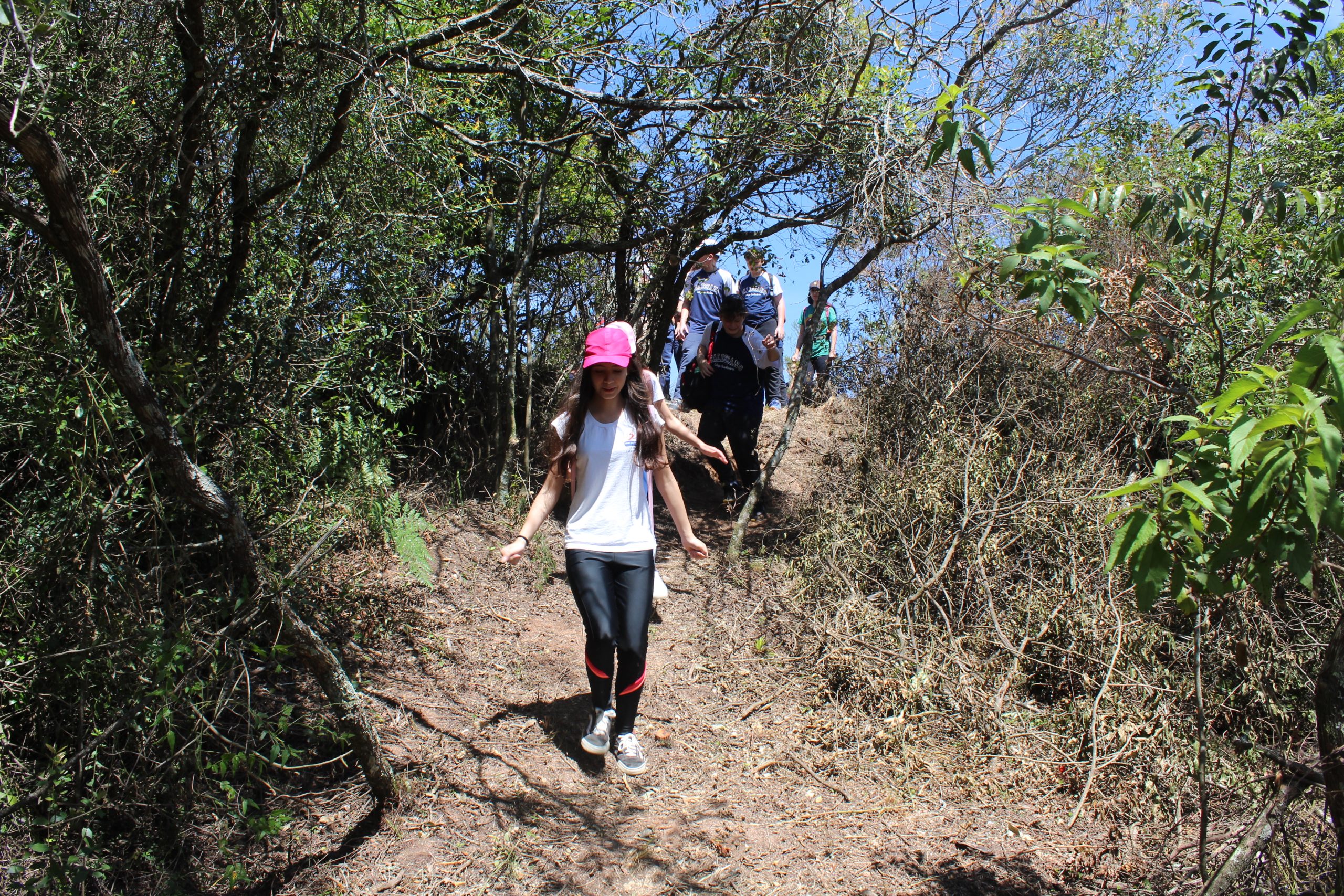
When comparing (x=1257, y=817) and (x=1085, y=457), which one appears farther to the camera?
(x=1085, y=457)

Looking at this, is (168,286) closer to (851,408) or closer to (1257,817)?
(1257,817)

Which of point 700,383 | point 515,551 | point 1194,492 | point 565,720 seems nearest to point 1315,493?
point 1194,492

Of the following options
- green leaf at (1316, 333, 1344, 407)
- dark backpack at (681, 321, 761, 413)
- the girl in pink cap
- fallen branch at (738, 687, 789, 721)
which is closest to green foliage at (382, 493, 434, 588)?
the girl in pink cap

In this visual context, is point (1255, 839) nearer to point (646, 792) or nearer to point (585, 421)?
point (646, 792)

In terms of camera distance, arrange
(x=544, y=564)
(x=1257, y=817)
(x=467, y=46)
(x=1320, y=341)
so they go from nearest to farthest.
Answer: (x=1320, y=341) → (x=1257, y=817) → (x=467, y=46) → (x=544, y=564)

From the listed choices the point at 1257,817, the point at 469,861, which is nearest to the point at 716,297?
the point at 469,861

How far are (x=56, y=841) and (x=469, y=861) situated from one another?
1441 mm

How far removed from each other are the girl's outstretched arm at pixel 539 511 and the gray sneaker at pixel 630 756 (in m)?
A: 1.03

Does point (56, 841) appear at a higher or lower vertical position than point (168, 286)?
lower

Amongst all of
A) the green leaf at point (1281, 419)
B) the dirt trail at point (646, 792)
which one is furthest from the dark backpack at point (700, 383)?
the green leaf at point (1281, 419)

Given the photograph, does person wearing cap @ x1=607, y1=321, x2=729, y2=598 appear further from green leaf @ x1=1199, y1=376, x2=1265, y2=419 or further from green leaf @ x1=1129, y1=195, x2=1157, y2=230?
green leaf @ x1=1199, y1=376, x2=1265, y2=419

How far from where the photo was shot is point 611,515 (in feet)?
12.9

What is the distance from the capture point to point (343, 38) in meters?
3.90

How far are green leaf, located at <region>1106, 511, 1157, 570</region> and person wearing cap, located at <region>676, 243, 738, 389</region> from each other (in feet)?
17.9
